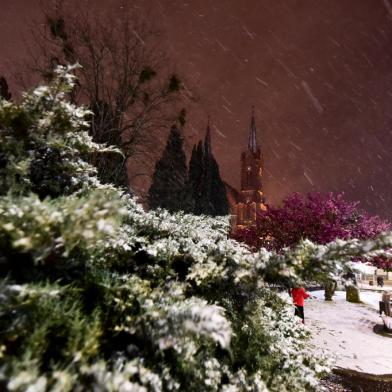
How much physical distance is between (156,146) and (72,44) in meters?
5.49

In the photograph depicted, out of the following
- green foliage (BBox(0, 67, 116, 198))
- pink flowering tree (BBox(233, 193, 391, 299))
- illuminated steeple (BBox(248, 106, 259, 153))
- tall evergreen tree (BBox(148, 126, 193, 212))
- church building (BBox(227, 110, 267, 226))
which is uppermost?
illuminated steeple (BBox(248, 106, 259, 153))

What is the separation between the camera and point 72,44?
11883 millimetres

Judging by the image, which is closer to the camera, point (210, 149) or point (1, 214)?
point (1, 214)

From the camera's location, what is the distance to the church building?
87.2 m

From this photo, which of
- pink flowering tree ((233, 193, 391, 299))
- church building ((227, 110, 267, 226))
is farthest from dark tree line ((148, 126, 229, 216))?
church building ((227, 110, 267, 226))

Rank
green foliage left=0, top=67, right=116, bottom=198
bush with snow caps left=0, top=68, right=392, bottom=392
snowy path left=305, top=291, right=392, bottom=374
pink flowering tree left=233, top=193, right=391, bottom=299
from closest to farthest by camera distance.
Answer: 1. bush with snow caps left=0, top=68, right=392, bottom=392
2. green foliage left=0, top=67, right=116, bottom=198
3. snowy path left=305, top=291, right=392, bottom=374
4. pink flowering tree left=233, top=193, right=391, bottom=299

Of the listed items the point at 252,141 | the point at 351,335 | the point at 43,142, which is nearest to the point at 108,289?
the point at 43,142

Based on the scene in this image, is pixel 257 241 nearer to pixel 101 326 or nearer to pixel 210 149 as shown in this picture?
pixel 101 326

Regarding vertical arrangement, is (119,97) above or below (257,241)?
above

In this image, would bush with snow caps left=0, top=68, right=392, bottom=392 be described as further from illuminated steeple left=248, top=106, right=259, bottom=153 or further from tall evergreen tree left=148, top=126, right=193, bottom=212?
illuminated steeple left=248, top=106, right=259, bottom=153

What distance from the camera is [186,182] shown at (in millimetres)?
35281

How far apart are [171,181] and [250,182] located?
58.0 metres

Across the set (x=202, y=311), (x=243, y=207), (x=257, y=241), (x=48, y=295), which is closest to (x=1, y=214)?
(x=48, y=295)

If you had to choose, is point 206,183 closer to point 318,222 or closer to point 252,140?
point 318,222
